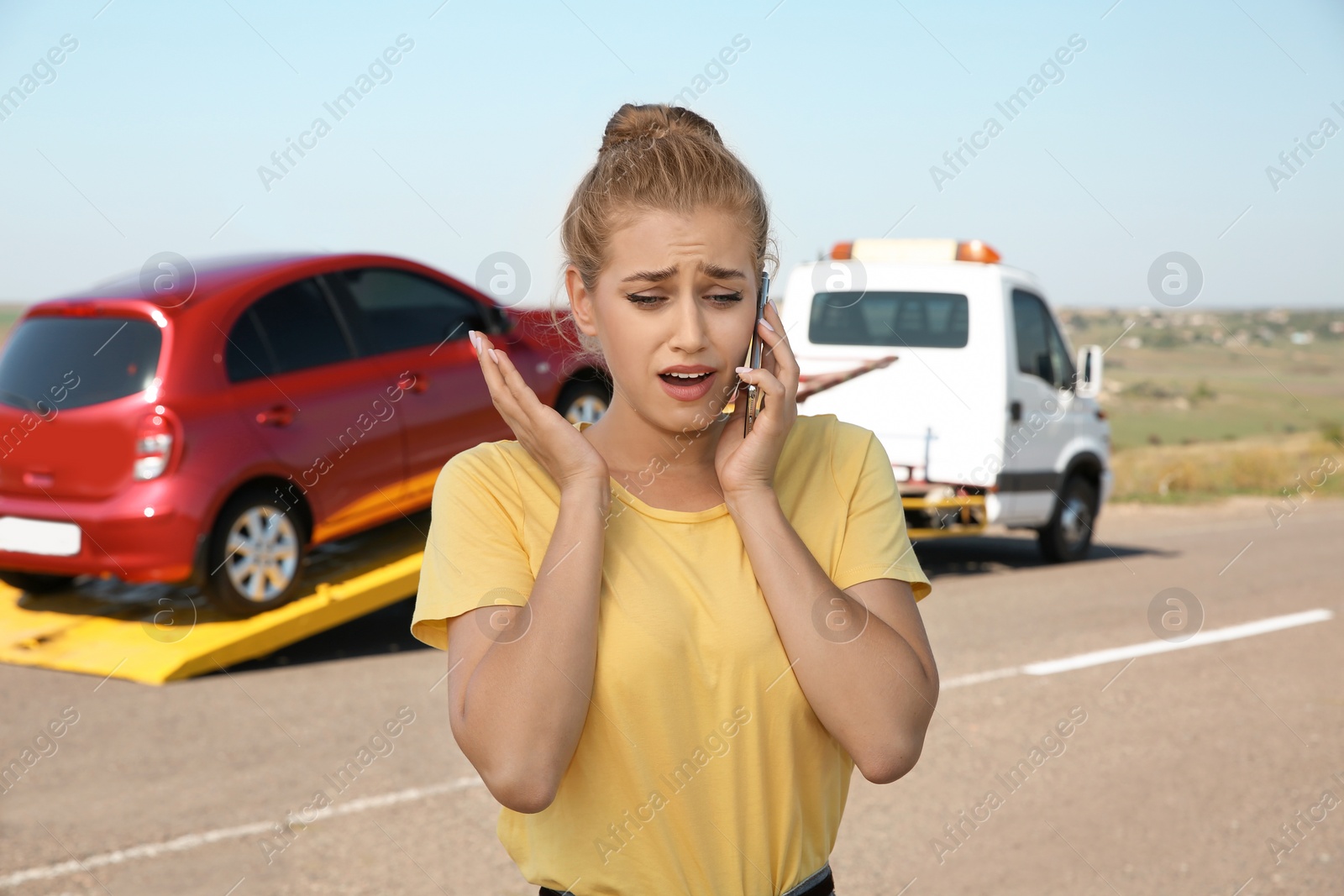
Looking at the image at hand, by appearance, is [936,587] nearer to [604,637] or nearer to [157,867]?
[157,867]

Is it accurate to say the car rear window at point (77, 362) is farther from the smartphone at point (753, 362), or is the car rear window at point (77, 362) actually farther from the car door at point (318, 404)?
the smartphone at point (753, 362)

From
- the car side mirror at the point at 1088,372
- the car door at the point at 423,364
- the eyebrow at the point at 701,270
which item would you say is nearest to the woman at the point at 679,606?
the eyebrow at the point at 701,270

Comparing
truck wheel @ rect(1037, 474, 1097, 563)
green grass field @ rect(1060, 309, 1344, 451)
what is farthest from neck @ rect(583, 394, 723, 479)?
green grass field @ rect(1060, 309, 1344, 451)

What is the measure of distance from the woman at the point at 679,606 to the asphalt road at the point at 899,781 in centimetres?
292

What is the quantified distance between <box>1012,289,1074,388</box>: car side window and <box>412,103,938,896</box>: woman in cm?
885

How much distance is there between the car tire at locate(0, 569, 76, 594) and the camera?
701 centimetres

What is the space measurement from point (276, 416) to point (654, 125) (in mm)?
5140

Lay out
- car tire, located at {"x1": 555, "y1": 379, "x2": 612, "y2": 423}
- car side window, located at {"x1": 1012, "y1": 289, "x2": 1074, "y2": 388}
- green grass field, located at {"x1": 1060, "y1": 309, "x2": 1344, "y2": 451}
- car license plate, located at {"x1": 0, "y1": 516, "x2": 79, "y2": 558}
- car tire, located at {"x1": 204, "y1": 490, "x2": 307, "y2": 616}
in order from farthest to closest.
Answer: green grass field, located at {"x1": 1060, "y1": 309, "x2": 1344, "y2": 451} → car side window, located at {"x1": 1012, "y1": 289, "x2": 1074, "y2": 388} → car tire, located at {"x1": 555, "y1": 379, "x2": 612, "y2": 423} → car tire, located at {"x1": 204, "y1": 490, "x2": 307, "y2": 616} → car license plate, located at {"x1": 0, "y1": 516, "x2": 79, "y2": 558}

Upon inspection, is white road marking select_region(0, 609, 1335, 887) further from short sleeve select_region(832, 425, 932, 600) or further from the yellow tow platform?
short sleeve select_region(832, 425, 932, 600)

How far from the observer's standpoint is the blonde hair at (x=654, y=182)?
194cm

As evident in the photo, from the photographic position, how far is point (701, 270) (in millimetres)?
1925

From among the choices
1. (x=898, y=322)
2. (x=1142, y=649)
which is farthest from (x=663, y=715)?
(x=898, y=322)

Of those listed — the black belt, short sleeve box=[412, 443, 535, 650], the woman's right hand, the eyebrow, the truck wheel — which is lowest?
the truck wheel

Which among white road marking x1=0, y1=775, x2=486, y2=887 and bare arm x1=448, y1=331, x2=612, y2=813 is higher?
bare arm x1=448, y1=331, x2=612, y2=813
